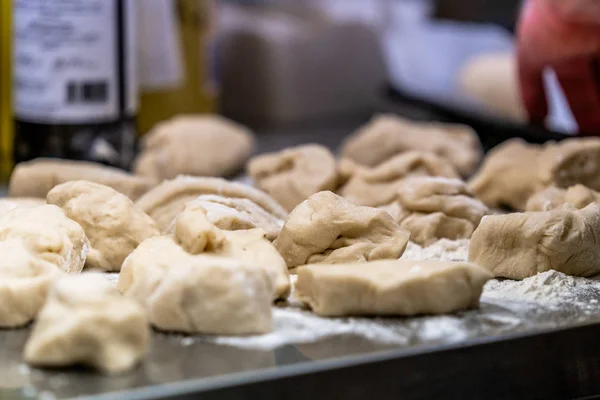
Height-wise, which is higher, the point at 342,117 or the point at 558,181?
the point at 558,181

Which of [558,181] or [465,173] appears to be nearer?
[558,181]

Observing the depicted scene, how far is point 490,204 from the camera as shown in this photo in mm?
1202

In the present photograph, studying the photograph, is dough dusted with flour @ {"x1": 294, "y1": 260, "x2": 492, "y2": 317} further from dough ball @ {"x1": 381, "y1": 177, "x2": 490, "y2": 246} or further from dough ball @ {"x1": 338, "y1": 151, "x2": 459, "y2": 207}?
dough ball @ {"x1": 338, "y1": 151, "x2": 459, "y2": 207}

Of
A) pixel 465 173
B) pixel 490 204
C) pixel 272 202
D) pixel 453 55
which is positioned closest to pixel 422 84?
pixel 453 55

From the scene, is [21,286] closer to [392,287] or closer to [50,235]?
[50,235]

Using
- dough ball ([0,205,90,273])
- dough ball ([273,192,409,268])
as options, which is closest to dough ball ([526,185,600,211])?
dough ball ([273,192,409,268])

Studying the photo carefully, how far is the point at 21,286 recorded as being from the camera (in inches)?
27.8

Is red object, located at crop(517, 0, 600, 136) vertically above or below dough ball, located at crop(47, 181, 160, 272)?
above

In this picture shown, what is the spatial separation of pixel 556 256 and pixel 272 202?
1.04 ft

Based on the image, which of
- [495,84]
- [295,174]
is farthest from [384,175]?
[495,84]

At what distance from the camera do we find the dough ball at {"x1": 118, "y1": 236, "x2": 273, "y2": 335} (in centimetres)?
68

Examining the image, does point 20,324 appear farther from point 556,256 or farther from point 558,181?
point 558,181

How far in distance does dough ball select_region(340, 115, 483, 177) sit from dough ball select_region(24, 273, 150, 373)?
0.82 meters

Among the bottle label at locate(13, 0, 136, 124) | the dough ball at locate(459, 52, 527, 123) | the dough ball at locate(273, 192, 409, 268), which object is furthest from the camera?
the dough ball at locate(459, 52, 527, 123)
